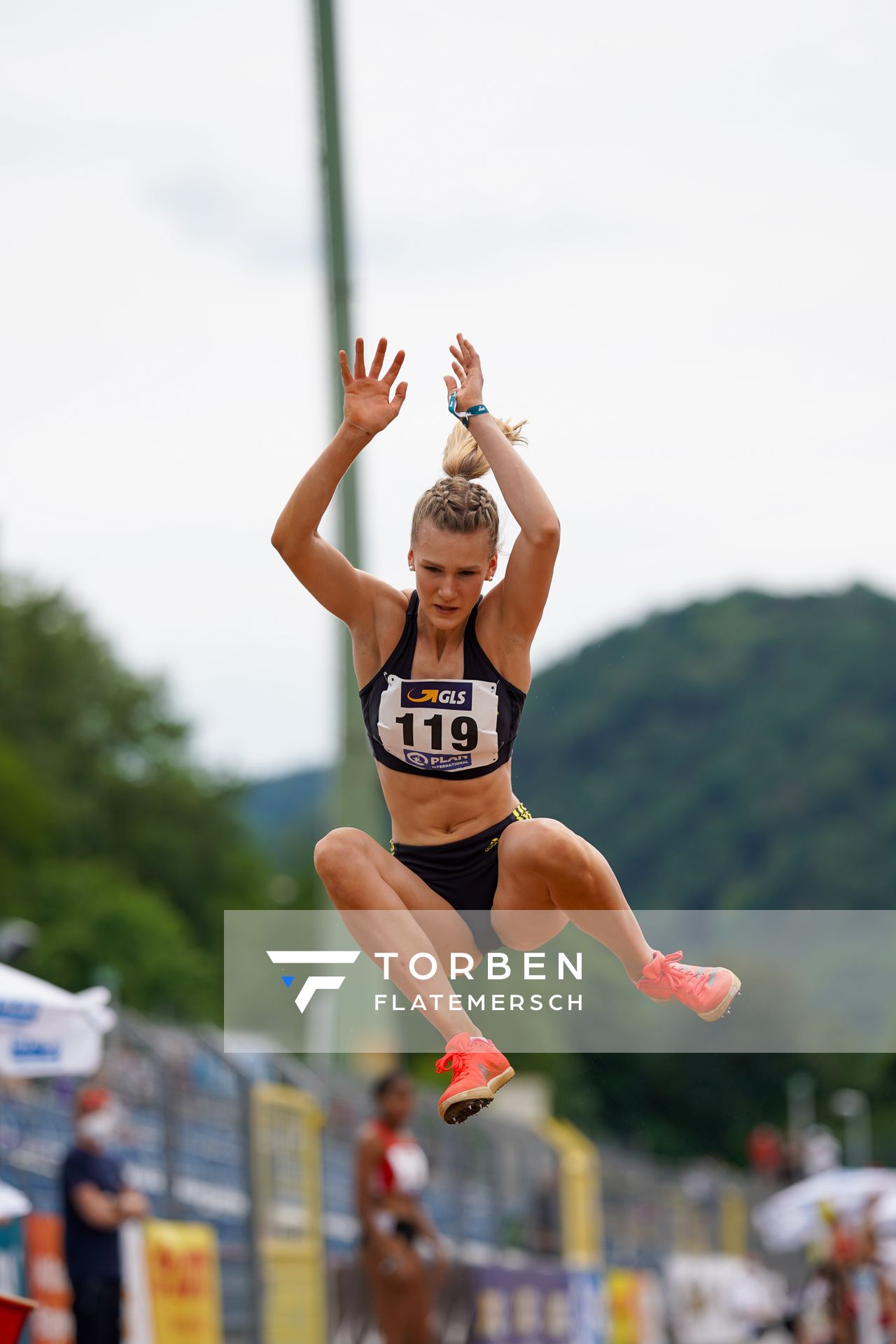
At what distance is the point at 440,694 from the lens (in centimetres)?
564

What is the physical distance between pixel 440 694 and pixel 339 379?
1.44 metres

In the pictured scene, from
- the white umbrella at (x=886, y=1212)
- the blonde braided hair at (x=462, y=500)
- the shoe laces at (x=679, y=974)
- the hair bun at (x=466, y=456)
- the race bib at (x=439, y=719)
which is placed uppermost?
the hair bun at (x=466, y=456)

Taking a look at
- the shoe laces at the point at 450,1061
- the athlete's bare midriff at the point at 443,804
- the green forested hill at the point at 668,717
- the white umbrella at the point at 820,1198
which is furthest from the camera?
the white umbrella at the point at 820,1198

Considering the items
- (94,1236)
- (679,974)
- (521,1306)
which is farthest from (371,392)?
(521,1306)

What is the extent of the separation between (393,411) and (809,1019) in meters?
6.02

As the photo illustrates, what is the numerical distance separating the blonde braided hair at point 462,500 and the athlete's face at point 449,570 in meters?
0.02

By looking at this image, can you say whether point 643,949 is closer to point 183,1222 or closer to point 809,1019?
point 809,1019

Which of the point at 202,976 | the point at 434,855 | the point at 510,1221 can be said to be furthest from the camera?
the point at 202,976

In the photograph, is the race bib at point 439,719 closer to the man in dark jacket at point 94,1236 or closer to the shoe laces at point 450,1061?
the shoe laces at point 450,1061

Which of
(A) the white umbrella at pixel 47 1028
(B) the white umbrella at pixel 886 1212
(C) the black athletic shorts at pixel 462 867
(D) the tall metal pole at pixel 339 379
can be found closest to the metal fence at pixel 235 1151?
(A) the white umbrella at pixel 47 1028

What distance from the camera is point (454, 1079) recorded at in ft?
17.6

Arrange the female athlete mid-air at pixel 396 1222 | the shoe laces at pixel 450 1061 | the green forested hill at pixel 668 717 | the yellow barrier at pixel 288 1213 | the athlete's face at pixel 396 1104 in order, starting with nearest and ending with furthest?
the shoe laces at pixel 450 1061 < the green forested hill at pixel 668 717 < the female athlete mid-air at pixel 396 1222 < the athlete's face at pixel 396 1104 < the yellow barrier at pixel 288 1213

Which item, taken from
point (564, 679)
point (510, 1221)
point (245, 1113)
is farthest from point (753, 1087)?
point (564, 679)

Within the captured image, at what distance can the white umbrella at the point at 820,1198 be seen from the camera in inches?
687
